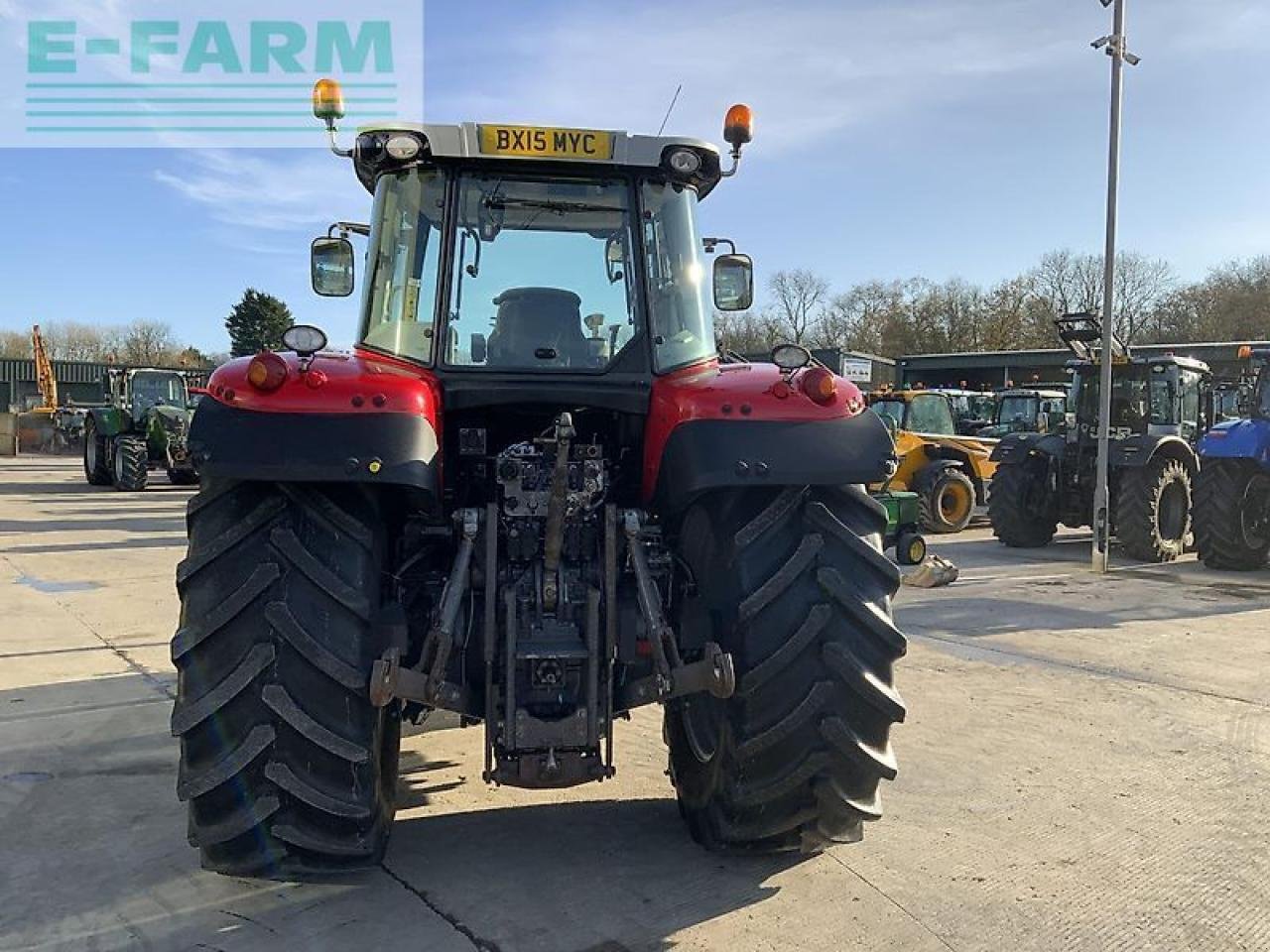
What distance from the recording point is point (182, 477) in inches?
818

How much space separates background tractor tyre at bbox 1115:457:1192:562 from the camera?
38.8 feet

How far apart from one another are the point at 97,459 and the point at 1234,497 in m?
19.7

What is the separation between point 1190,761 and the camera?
4.73 metres

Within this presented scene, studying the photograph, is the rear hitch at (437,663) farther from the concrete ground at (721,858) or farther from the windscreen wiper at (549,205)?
the windscreen wiper at (549,205)

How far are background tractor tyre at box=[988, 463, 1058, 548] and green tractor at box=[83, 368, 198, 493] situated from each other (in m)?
13.7

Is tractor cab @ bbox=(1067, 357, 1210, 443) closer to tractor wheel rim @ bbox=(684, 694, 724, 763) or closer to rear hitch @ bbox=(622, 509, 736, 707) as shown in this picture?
tractor wheel rim @ bbox=(684, 694, 724, 763)

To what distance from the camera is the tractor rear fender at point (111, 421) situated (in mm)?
20531

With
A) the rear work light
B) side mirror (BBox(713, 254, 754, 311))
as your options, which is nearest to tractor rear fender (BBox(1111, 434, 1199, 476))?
side mirror (BBox(713, 254, 754, 311))

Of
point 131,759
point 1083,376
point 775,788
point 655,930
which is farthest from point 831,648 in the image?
point 1083,376

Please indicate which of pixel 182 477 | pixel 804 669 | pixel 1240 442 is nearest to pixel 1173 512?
pixel 1240 442

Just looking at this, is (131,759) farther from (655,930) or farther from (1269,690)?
(1269,690)

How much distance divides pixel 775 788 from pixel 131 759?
9.93 feet

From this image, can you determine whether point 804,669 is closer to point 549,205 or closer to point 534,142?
point 549,205

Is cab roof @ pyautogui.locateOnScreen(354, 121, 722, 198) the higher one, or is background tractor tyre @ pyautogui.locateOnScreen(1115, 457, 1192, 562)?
cab roof @ pyautogui.locateOnScreen(354, 121, 722, 198)
